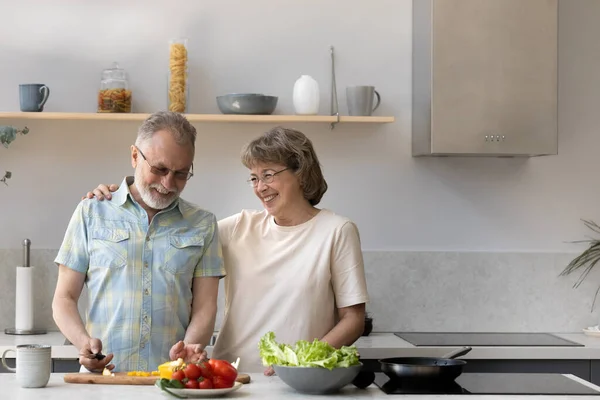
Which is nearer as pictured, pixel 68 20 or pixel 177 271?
pixel 177 271

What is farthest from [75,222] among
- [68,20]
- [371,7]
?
[371,7]

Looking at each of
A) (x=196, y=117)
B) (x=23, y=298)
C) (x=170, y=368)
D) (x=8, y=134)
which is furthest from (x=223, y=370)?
(x=8, y=134)

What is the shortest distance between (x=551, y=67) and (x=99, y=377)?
2443 mm

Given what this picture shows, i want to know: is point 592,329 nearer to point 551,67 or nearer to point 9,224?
point 551,67

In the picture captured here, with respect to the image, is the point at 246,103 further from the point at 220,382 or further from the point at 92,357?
the point at 220,382

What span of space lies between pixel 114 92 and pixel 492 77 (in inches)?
65.1

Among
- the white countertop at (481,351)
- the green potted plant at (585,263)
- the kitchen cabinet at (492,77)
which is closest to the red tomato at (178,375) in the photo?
the white countertop at (481,351)

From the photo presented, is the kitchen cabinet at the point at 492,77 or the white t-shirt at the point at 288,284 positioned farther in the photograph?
the kitchen cabinet at the point at 492,77

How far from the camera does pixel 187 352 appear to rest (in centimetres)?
272

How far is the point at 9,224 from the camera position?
4.26 meters

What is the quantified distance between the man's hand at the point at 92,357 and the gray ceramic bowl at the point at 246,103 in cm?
162

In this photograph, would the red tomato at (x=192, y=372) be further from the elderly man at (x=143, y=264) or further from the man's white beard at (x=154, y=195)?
the man's white beard at (x=154, y=195)

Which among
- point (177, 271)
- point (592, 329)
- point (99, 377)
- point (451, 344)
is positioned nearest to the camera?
point (99, 377)

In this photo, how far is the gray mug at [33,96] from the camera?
407cm
